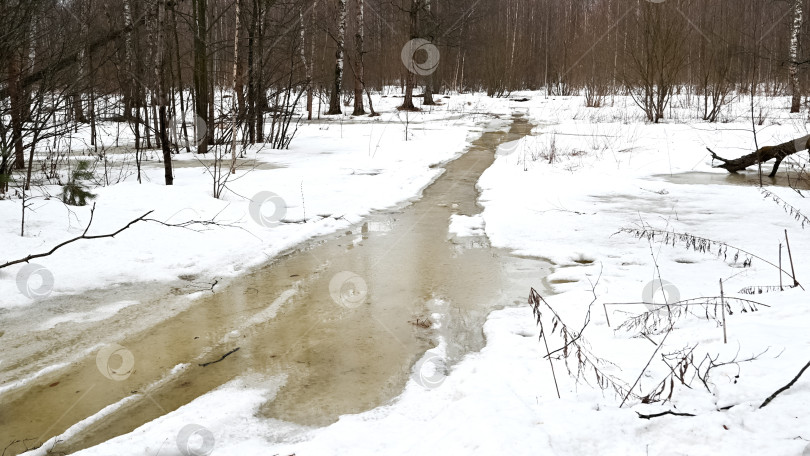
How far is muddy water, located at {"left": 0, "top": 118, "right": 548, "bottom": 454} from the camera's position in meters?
2.57

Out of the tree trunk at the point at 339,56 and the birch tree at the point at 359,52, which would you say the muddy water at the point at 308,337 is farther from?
the tree trunk at the point at 339,56

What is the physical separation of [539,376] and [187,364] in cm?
175

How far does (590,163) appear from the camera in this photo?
33.0 ft

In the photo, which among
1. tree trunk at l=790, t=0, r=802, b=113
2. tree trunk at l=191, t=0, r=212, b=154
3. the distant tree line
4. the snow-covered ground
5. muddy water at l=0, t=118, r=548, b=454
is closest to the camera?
the snow-covered ground

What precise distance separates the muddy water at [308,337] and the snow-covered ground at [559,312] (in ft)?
0.48

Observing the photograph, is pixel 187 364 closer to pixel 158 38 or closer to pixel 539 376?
pixel 539 376

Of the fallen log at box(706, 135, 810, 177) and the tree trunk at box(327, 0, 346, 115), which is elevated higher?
the tree trunk at box(327, 0, 346, 115)

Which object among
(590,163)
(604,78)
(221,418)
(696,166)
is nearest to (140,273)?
(221,418)

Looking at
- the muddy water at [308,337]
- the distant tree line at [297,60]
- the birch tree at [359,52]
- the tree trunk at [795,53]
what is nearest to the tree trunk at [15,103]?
the distant tree line at [297,60]

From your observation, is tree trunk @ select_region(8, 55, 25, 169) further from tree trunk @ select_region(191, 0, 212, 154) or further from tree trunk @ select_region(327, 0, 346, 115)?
tree trunk @ select_region(327, 0, 346, 115)

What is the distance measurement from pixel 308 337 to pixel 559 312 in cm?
153

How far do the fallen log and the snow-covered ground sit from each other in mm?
571

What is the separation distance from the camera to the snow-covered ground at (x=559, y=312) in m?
2.05

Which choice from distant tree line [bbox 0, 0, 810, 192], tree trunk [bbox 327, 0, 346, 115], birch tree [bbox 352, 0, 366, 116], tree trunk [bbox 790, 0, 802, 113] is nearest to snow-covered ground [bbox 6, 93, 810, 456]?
distant tree line [bbox 0, 0, 810, 192]
